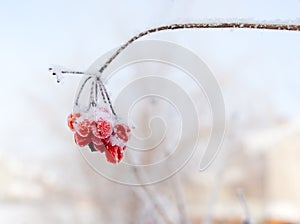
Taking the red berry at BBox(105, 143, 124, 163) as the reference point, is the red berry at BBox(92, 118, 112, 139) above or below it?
above

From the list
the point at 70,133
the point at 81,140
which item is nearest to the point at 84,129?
the point at 81,140

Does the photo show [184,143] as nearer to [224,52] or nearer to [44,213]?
[224,52]

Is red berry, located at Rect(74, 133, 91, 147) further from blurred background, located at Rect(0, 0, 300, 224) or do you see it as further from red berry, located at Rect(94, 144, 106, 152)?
blurred background, located at Rect(0, 0, 300, 224)

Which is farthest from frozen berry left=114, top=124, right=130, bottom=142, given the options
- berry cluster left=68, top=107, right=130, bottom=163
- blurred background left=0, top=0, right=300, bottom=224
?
blurred background left=0, top=0, right=300, bottom=224

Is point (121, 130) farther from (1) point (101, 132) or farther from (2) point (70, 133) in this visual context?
(2) point (70, 133)

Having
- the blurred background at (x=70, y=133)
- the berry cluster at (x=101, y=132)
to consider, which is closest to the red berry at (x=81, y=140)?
the berry cluster at (x=101, y=132)

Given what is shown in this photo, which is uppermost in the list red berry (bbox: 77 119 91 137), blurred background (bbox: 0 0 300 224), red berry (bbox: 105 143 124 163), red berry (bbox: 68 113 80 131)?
blurred background (bbox: 0 0 300 224)

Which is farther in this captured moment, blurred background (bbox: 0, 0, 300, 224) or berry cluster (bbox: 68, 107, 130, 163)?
blurred background (bbox: 0, 0, 300, 224)

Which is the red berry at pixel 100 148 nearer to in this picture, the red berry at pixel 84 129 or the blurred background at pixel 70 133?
the red berry at pixel 84 129
